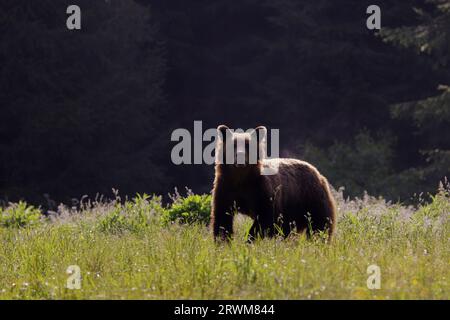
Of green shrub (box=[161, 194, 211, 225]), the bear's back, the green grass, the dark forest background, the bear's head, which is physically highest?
the dark forest background

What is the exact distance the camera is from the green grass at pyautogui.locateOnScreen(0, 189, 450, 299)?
246 inches

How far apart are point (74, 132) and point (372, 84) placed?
10681 mm

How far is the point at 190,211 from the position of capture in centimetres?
1154

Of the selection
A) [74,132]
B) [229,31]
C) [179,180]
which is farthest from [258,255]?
[229,31]

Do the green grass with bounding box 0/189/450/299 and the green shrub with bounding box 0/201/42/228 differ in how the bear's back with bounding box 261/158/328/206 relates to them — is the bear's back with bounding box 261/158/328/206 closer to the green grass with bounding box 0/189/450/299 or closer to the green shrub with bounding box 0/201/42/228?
the green grass with bounding box 0/189/450/299

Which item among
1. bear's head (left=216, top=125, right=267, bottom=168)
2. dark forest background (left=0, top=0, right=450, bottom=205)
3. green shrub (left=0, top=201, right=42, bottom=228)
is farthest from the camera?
dark forest background (left=0, top=0, right=450, bottom=205)

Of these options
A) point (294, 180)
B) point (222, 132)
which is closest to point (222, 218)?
point (222, 132)

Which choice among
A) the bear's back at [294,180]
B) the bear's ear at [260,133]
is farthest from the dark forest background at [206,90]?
the bear's ear at [260,133]

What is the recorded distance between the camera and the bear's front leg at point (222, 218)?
9203 mm

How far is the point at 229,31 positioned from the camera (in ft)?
113

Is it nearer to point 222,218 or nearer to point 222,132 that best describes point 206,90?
point 222,132

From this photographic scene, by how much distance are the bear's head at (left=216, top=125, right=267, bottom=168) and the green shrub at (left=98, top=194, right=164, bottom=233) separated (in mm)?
2038

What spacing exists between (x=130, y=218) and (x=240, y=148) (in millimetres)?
2798

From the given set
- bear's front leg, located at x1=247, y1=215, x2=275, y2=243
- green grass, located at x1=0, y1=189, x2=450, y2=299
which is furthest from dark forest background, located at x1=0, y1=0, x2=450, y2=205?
green grass, located at x1=0, y1=189, x2=450, y2=299
